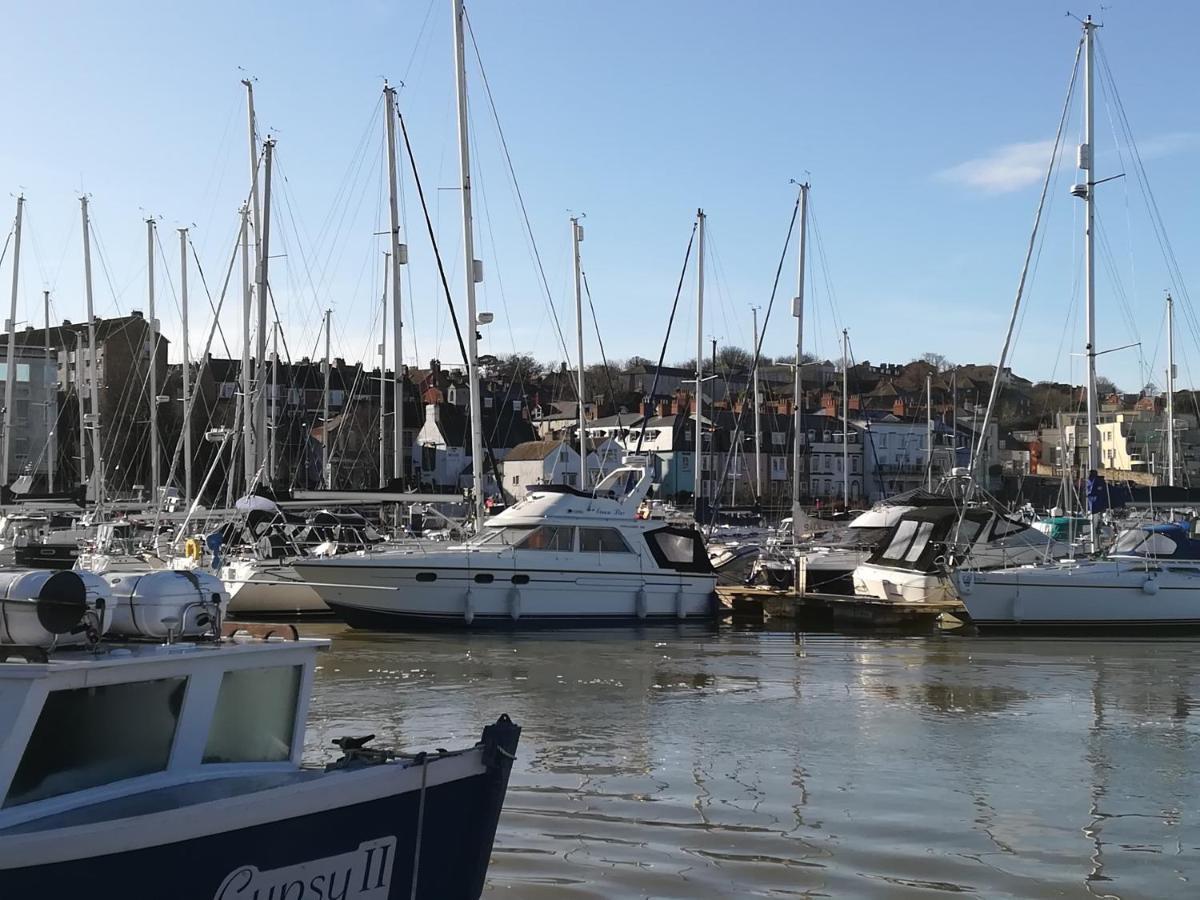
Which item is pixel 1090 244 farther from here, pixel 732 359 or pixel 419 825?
pixel 732 359

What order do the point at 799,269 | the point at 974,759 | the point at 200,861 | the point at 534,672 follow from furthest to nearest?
the point at 799,269 → the point at 534,672 → the point at 974,759 → the point at 200,861

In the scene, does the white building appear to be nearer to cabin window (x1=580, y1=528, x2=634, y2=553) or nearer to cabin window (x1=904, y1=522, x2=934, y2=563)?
cabin window (x1=904, y1=522, x2=934, y2=563)

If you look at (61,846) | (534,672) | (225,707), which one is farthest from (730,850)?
(534,672)

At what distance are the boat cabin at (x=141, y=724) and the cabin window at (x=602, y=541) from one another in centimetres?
2310

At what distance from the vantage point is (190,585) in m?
9.09

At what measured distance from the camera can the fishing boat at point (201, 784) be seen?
7438mm

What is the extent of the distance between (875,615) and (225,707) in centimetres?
2734

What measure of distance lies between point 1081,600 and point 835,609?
21.2ft

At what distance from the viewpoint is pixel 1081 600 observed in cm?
3123

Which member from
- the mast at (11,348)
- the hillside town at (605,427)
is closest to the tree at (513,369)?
the hillside town at (605,427)

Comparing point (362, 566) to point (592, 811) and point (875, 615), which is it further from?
point (592, 811)

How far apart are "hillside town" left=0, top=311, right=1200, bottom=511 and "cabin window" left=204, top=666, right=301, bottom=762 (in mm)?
51142

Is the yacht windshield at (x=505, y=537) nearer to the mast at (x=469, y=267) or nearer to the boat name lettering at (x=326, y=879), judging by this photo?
the mast at (x=469, y=267)

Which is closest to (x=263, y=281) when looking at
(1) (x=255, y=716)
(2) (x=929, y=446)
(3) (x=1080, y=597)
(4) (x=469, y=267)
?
(4) (x=469, y=267)
